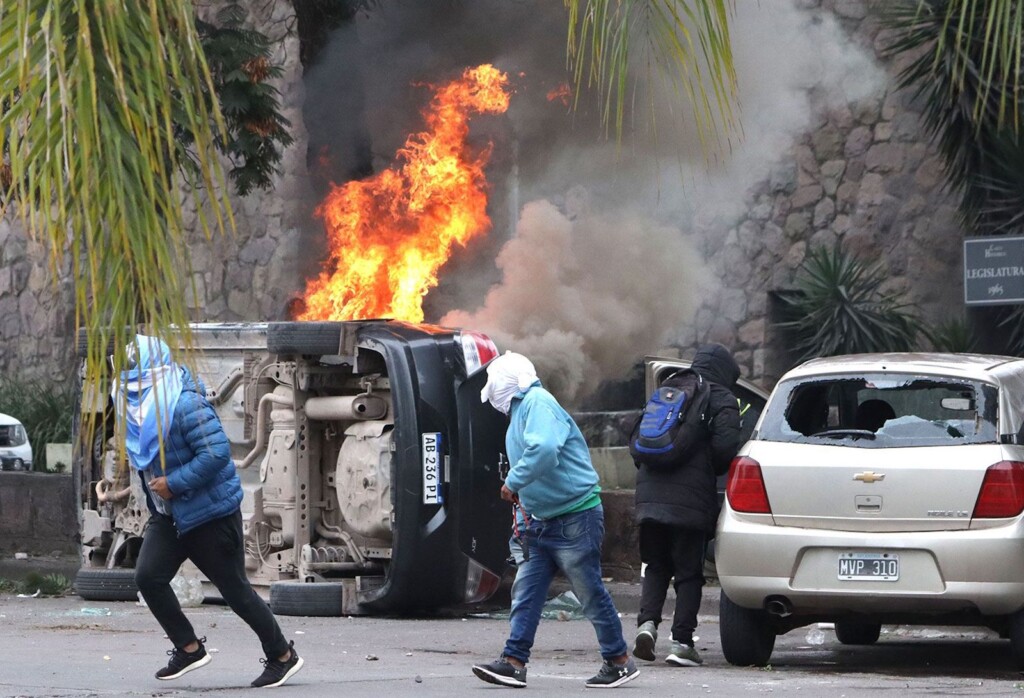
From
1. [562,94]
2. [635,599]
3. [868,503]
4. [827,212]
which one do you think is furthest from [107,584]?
[827,212]

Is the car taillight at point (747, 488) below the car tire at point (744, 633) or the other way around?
the other way around

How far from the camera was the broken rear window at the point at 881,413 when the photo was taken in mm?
6777

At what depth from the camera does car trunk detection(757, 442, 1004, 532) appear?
258 inches

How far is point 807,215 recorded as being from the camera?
15.0m

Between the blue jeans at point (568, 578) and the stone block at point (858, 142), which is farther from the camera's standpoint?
the stone block at point (858, 142)

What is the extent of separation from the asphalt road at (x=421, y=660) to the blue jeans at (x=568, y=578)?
0.81 ft

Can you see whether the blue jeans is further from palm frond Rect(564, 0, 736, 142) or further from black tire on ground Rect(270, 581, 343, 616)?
palm frond Rect(564, 0, 736, 142)

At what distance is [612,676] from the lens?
649 cm

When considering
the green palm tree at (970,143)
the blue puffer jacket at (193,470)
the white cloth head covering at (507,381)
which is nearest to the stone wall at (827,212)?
the green palm tree at (970,143)

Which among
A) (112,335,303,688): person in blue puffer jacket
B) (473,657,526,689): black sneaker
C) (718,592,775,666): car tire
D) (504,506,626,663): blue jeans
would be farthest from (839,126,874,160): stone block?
(112,335,303,688): person in blue puffer jacket

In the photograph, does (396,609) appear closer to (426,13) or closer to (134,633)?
(134,633)

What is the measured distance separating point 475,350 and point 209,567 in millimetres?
3320

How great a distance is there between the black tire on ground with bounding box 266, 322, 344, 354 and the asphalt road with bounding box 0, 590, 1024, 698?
5.15ft

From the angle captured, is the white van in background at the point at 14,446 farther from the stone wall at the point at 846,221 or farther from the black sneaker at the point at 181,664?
the black sneaker at the point at 181,664
